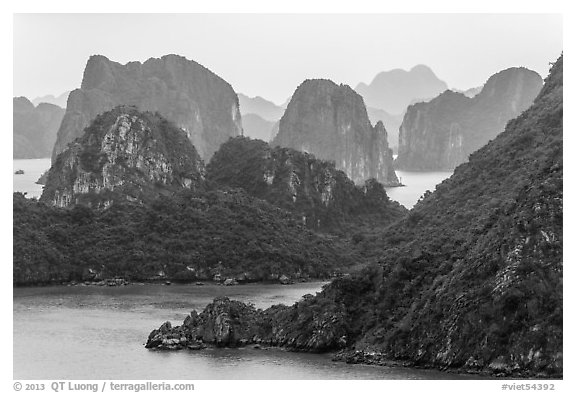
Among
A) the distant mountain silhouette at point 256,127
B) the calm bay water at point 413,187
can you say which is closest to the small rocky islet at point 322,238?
the calm bay water at point 413,187

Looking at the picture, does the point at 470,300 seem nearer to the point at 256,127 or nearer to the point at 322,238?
the point at 322,238

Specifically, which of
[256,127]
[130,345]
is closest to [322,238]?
[130,345]

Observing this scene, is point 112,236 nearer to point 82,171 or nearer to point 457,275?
point 82,171

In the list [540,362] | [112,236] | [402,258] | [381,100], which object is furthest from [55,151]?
[381,100]

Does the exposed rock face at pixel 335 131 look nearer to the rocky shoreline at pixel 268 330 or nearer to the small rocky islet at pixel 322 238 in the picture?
the small rocky islet at pixel 322 238

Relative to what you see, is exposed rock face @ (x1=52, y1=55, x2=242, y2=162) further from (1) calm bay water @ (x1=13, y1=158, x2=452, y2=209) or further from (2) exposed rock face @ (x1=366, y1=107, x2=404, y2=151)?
(2) exposed rock face @ (x1=366, y1=107, x2=404, y2=151)

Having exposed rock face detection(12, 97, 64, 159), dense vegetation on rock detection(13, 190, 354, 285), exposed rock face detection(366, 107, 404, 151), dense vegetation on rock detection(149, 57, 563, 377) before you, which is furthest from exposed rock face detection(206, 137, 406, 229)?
exposed rock face detection(366, 107, 404, 151)
